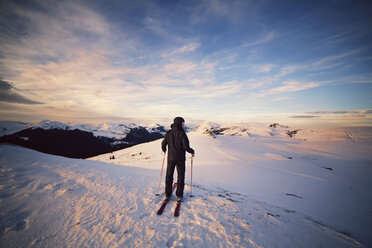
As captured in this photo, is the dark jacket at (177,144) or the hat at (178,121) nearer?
the dark jacket at (177,144)

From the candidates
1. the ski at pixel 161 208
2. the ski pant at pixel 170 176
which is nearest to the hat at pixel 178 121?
the ski pant at pixel 170 176

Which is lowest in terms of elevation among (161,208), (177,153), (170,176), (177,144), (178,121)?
(161,208)

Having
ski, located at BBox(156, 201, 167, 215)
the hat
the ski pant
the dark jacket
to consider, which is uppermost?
the hat

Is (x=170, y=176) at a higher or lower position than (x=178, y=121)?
lower

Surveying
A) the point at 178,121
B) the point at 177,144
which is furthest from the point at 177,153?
the point at 178,121

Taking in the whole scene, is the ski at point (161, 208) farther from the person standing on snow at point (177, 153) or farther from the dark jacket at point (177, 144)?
the dark jacket at point (177, 144)

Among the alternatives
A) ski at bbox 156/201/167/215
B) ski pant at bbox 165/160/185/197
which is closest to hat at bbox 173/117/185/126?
ski pant at bbox 165/160/185/197

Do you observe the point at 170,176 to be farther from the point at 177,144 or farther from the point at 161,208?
the point at 177,144

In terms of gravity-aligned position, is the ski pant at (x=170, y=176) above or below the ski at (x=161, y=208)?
above

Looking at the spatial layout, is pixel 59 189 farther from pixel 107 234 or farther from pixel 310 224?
pixel 310 224

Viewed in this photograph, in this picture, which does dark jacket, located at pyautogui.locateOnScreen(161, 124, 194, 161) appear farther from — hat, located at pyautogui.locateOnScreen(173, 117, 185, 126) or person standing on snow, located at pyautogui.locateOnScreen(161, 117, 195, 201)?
hat, located at pyautogui.locateOnScreen(173, 117, 185, 126)

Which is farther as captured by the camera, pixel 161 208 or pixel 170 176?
pixel 170 176

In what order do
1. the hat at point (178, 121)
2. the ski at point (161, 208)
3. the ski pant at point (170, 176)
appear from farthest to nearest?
the hat at point (178, 121) → the ski pant at point (170, 176) → the ski at point (161, 208)

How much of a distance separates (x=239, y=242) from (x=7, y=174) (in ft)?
29.2
